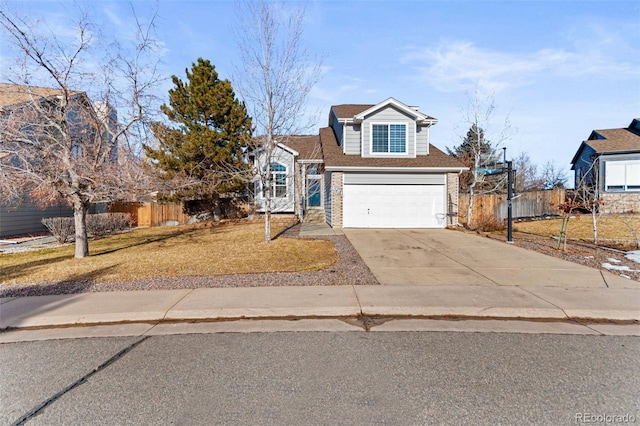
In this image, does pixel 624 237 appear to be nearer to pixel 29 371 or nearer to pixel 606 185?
pixel 606 185

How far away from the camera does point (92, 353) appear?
4.00 m

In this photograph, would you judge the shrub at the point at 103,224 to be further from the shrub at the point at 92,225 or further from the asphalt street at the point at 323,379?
the asphalt street at the point at 323,379

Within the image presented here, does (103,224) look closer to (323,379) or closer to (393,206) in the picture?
(393,206)

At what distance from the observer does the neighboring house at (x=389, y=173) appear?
630 inches

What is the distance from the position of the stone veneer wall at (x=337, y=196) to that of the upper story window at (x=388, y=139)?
2.76 meters

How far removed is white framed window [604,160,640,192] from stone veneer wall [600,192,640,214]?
0.46 meters

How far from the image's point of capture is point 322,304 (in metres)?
5.46

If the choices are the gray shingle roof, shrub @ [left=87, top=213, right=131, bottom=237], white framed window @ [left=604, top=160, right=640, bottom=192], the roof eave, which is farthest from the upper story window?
white framed window @ [left=604, top=160, right=640, bottom=192]

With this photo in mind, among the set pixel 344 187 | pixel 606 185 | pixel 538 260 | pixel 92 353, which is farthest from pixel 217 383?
pixel 606 185

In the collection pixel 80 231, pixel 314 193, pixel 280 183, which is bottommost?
pixel 80 231

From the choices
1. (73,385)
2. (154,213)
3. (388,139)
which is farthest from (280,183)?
(73,385)

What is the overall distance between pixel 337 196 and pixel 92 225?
12.1 m

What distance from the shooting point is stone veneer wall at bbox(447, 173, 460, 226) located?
16.4 metres

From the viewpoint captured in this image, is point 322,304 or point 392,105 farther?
point 392,105
